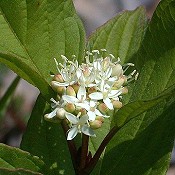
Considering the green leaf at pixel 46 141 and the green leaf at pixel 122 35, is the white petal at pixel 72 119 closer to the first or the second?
the green leaf at pixel 46 141

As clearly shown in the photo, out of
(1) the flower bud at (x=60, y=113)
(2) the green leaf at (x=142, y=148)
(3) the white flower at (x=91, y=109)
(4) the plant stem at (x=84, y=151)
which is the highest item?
(1) the flower bud at (x=60, y=113)

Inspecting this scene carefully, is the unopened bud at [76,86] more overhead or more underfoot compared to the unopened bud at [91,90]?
more overhead

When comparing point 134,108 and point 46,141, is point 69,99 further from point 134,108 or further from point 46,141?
point 46,141

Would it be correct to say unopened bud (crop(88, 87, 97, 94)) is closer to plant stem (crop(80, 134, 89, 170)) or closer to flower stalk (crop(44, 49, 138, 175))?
flower stalk (crop(44, 49, 138, 175))

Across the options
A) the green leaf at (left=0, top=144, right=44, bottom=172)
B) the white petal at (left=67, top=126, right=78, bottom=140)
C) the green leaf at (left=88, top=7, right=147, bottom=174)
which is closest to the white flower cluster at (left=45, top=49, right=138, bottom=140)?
the white petal at (left=67, top=126, right=78, bottom=140)

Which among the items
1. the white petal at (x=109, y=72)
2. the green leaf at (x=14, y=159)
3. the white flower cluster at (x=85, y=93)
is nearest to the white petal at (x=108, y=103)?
the white flower cluster at (x=85, y=93)

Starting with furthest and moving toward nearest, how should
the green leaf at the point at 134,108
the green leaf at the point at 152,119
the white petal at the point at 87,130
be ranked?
the green leaf at the point at 152,119 < the white petal at the point at 87,130 < the green leaf at the point at 134,108
